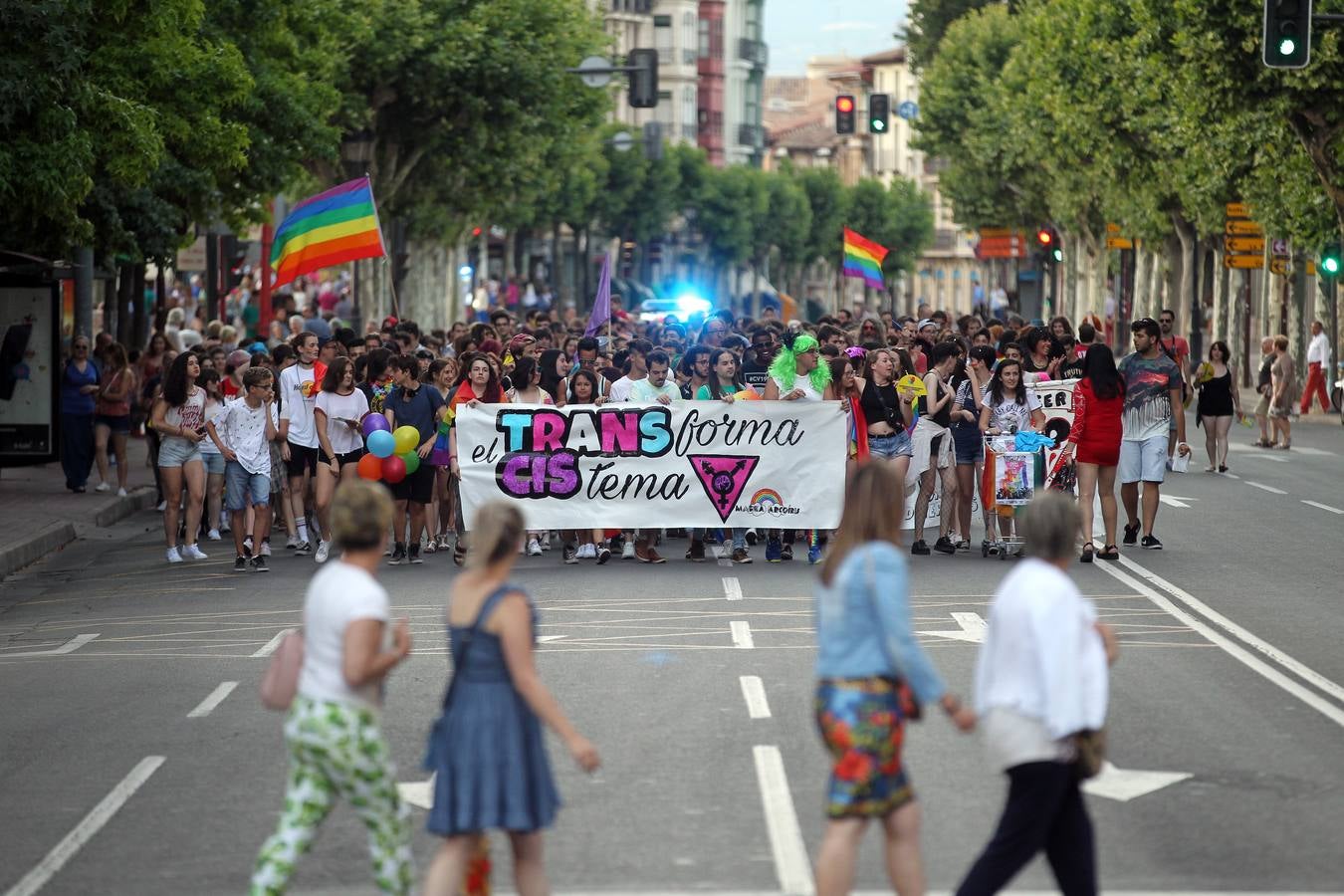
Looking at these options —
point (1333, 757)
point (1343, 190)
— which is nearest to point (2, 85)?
point (1333, 757)

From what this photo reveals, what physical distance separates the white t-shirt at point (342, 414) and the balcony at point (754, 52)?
438ft

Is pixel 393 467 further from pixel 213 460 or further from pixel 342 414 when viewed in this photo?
pixel 213 460

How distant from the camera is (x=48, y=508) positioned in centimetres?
2458

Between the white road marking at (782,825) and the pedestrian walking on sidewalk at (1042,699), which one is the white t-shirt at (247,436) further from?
the pedestrian walking on sidewalk at (1042,699)

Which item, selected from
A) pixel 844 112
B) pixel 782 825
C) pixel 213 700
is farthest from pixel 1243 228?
pixel 782 825

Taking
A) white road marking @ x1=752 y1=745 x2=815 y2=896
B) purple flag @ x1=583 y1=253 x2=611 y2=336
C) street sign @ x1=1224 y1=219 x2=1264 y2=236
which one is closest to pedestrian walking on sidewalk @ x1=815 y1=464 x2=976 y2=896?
white road marking @ x1=752 y1=745 x2=815 y2=896

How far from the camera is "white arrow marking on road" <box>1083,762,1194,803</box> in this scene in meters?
10.1

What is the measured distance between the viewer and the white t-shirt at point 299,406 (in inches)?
774

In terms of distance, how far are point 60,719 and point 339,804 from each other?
9.33ft

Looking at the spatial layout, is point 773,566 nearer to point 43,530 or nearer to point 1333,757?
point 43,530

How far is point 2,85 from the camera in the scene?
21781mm

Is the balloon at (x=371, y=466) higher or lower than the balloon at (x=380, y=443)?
lower

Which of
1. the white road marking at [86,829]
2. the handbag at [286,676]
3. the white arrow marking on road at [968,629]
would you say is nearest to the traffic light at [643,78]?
the white arrow marking on road at [968,629]

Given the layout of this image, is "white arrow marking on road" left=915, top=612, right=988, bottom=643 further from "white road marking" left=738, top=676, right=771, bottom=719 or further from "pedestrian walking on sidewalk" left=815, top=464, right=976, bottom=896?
"pedestrian walking on sidewalk" left=815, top=464, right=976, bottom=896
